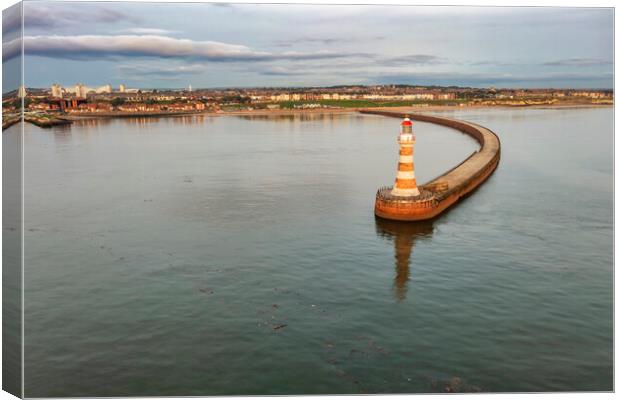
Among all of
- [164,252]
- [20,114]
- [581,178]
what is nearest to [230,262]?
[164,252]

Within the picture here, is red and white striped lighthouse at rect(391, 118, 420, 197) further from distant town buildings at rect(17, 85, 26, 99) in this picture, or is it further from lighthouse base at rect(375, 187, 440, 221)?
distant town buildings at rect(17, 85, 26, 99)

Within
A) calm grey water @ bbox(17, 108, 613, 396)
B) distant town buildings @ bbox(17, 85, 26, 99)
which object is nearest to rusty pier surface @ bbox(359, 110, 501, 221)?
calm grey water @ bbox(17, 108, 613, 396)

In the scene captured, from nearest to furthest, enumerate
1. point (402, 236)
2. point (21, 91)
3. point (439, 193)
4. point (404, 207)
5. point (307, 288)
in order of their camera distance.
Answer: point (21, 91)
point (307, 288)
point (402, 236)
point (404, 207)
point (439, 193)

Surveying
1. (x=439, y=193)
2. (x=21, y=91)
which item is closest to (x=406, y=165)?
(x=439, y=193)

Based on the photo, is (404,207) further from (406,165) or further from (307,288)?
(307,288)

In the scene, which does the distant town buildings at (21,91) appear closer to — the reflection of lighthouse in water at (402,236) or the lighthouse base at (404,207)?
the reflection of lighthouse in water at (402,236)

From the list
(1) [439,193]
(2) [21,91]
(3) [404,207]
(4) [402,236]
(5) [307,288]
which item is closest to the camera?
(2) [21,91]

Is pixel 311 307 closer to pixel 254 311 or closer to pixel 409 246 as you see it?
pixel 254 311
